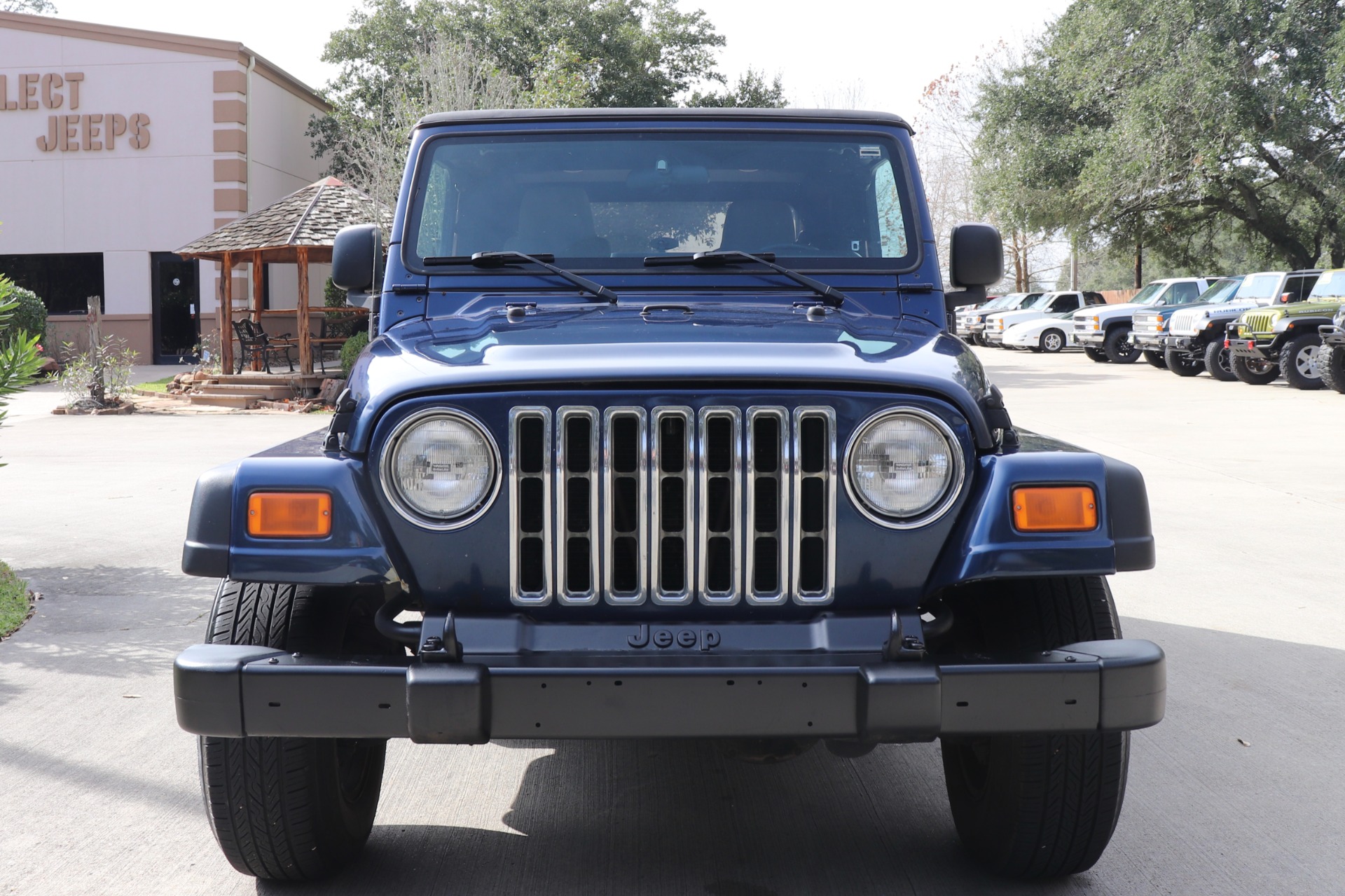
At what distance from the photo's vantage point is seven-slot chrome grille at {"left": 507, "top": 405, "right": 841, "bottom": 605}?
101 inches

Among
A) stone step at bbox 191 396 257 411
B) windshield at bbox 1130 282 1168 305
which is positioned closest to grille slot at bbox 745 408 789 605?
stone step at bbox 191 396 257 411

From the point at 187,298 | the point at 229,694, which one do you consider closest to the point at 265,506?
the point at 229,694

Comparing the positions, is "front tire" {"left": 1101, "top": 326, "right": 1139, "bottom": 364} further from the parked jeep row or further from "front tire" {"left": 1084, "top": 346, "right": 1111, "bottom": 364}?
"front tire" {"left": 1084, "top": 346, "right": 1111, "bottom": 364}

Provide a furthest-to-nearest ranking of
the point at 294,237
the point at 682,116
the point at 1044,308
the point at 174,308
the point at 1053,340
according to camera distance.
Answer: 1. the point at 1044,308
2. the point at 1053,340
3. the point at 174,308
4. the point at 294,237
5. the point at 682,116

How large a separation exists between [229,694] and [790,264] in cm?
207

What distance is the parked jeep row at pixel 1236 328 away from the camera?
18.6 meters

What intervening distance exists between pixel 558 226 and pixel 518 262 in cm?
20

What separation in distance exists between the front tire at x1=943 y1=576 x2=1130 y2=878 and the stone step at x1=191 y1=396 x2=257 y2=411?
651 inches

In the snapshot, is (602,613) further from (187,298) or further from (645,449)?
(187,298)

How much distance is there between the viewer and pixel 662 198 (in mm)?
3859

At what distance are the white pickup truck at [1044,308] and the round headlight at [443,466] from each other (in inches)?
1285

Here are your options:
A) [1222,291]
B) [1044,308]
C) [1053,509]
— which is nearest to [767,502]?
[1053,509]

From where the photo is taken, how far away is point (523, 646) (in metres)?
2.54

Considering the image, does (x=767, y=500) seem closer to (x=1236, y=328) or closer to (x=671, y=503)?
(x=671, y=503)
